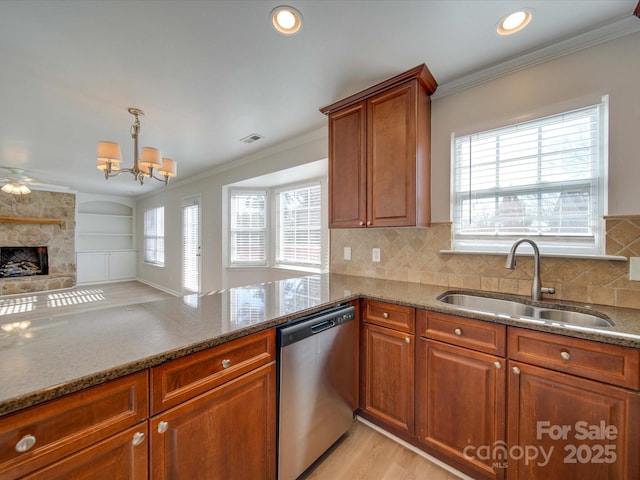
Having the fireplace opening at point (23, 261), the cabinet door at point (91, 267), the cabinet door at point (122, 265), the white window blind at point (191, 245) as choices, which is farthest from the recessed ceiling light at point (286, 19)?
the cabinet door at point (122, 265)

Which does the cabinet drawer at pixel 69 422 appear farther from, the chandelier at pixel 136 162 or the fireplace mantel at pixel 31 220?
the fireplace mantel at pixel 31 220

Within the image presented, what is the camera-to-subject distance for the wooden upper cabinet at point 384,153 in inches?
72.9

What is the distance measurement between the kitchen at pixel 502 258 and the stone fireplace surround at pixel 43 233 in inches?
277

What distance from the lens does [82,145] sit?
3.38 metres

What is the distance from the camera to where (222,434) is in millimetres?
1079

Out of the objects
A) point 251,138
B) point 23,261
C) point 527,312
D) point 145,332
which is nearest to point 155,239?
point 23,261

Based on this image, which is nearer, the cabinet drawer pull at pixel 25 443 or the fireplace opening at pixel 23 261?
the cabinet drawer pull at pixel 25 443

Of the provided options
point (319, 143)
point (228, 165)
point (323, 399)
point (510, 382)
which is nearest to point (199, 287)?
point (228, 165)

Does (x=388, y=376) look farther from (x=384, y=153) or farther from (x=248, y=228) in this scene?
(x=248, y=228)

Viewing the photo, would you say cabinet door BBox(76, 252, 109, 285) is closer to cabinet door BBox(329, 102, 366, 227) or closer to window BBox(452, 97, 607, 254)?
cabinet door BBox(329, 102, 366, 227)

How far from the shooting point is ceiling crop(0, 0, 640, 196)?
1.34 meters

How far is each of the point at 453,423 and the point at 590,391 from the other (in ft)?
2.17

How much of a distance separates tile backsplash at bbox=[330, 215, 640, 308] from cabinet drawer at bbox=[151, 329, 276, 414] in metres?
1.39

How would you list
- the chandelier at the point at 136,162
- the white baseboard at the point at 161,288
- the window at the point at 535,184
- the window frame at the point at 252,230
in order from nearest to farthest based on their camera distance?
the window at the point at 535,184 → the chandelier at the point at 136,162 → the window frame at the point at 252,230 → the white baseboard at the point at 161,288
